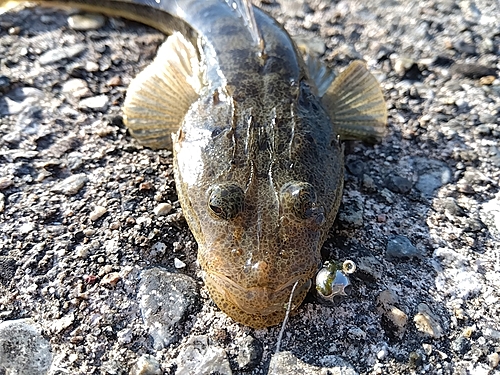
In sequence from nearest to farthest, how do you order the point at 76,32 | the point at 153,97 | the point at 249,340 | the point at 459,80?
the point at 249,340
the point at 153,97
the point at 459,80
the point at 76,32

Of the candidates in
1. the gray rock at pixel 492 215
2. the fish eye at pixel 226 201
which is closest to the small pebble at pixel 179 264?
the fish eye at pixel 226 201

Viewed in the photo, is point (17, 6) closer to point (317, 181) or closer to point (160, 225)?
point (160, 225)

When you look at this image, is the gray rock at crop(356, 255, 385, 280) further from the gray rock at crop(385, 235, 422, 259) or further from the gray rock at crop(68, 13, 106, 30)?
the gray rock at crop(68, 13, 106, 30)

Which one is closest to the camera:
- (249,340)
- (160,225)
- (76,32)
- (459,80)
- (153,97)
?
(249,340)

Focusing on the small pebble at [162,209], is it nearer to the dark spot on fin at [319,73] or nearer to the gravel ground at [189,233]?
the gravel ground at [189,233]

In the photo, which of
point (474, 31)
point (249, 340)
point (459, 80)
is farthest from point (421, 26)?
point (249, 340)

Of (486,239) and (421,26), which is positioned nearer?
(486,239)

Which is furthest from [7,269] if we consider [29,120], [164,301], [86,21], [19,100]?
[86,21]
